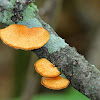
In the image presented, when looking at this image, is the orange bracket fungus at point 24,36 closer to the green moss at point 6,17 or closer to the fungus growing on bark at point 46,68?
the green moss at point 6,17

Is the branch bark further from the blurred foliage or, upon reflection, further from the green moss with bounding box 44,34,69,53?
the blurred foliage

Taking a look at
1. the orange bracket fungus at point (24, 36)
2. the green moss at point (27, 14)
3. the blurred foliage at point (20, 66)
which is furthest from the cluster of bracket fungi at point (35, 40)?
the blurred foliage at point (20, 66)

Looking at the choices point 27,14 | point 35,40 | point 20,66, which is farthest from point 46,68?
point 20,66

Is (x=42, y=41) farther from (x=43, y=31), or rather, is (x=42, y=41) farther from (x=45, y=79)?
(x=45, y=79)

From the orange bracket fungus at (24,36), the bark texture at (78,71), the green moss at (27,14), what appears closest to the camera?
the bark texture at (78,71)

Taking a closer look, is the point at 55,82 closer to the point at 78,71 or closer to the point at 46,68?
the point at 46,68

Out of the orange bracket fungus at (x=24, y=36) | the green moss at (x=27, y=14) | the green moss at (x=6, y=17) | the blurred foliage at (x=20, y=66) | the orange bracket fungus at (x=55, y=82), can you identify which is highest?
the green moss at (x=27, y=14)

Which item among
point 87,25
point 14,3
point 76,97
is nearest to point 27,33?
point 14,3
